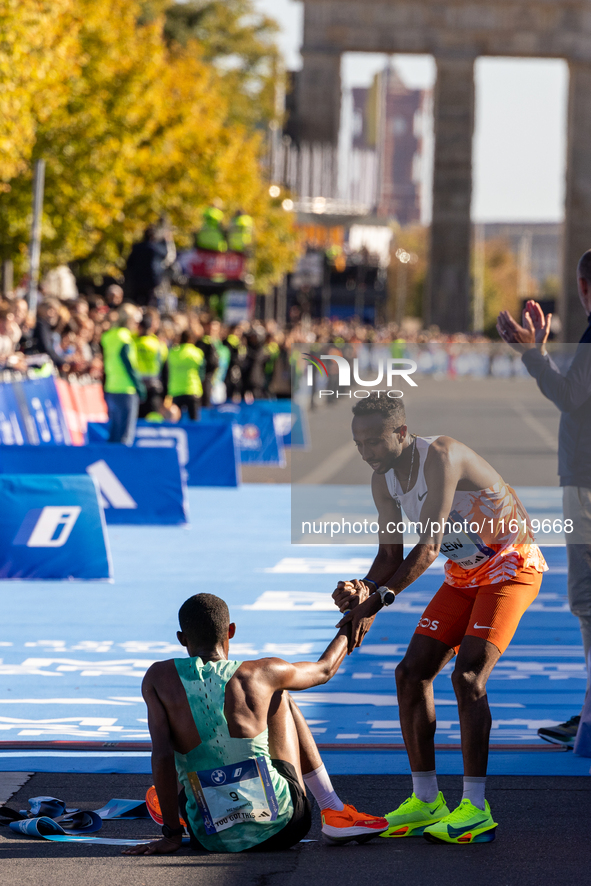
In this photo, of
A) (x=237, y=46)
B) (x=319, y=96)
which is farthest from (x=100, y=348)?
(x=319, y=96)

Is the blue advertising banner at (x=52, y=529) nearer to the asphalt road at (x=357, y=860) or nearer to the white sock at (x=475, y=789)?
the asphalt road at (x=357, y=860)

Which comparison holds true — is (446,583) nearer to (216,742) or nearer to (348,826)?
(348,826)

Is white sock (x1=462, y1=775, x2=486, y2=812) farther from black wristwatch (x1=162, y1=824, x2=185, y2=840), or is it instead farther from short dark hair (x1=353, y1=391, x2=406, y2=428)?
short dark hair (x1=353, y1=391, x2=406, y2=428)

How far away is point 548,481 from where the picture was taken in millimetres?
7207

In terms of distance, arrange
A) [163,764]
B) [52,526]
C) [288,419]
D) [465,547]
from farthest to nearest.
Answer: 1. [288,419]
2. [52,526]
3. [465,547]
4. [163,764]

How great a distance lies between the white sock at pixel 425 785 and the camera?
5.18m

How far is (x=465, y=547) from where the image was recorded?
5.24 m

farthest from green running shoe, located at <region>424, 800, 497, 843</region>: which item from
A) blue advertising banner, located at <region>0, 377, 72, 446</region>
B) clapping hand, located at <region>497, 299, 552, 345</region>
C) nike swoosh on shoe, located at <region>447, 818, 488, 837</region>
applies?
blue advertising banner, located at <region>0, 377, 72, 446</region>

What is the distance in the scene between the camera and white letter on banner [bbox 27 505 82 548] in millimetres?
10961

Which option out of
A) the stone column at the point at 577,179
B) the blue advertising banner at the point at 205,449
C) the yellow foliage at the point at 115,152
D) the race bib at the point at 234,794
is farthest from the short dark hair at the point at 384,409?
the stone column at the point at 577,179

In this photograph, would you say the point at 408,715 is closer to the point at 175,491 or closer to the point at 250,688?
the point at 250,688

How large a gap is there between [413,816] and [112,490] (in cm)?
980

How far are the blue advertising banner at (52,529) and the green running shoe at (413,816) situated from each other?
20.0ft

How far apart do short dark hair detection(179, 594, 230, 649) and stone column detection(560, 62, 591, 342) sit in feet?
238
